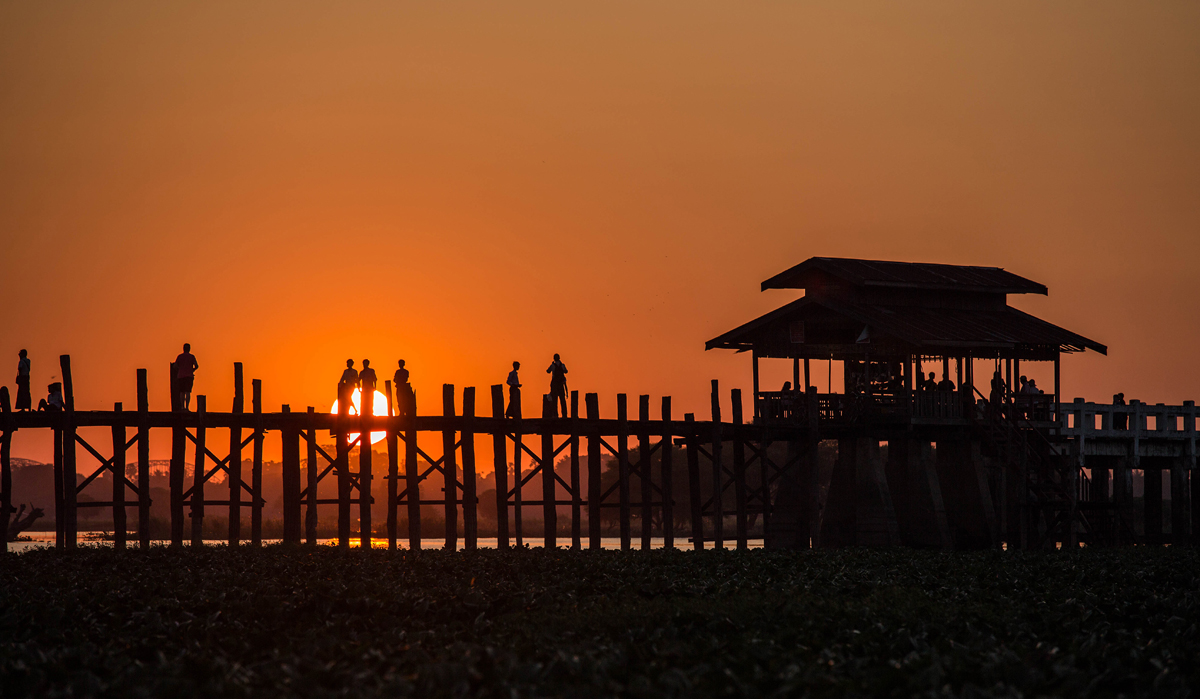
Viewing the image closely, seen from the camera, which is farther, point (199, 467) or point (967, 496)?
point (967, 496)

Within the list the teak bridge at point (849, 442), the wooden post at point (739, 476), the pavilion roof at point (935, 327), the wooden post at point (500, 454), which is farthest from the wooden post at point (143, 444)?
the pavilion roof at point (935, 327)

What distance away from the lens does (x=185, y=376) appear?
30.7 metres

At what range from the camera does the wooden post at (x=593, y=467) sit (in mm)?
33969

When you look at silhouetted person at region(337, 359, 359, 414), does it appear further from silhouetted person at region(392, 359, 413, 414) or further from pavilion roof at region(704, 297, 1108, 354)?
pavilion roof at region(704, 297, 1108, 354)

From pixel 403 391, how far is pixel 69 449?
7290 millimetres

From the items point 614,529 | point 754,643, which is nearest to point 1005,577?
point 754,643

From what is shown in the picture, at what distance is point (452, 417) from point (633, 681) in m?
18.3

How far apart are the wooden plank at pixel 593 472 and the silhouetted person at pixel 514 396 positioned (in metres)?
1.73

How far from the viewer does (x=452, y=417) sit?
105 feet

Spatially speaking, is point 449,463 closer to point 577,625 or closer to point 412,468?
point 412,468

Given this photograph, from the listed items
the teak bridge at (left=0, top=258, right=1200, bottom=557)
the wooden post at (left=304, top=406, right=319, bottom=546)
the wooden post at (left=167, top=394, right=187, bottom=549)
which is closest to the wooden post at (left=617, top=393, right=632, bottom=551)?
the teak bridge at (left=0, top=258, right=1200, bottom=557)

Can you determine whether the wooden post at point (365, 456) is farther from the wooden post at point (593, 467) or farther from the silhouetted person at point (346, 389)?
the wooden post at point (593, 467)

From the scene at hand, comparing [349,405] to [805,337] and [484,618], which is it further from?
[805,337]

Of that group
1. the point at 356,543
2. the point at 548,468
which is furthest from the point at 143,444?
the point at 356,543
